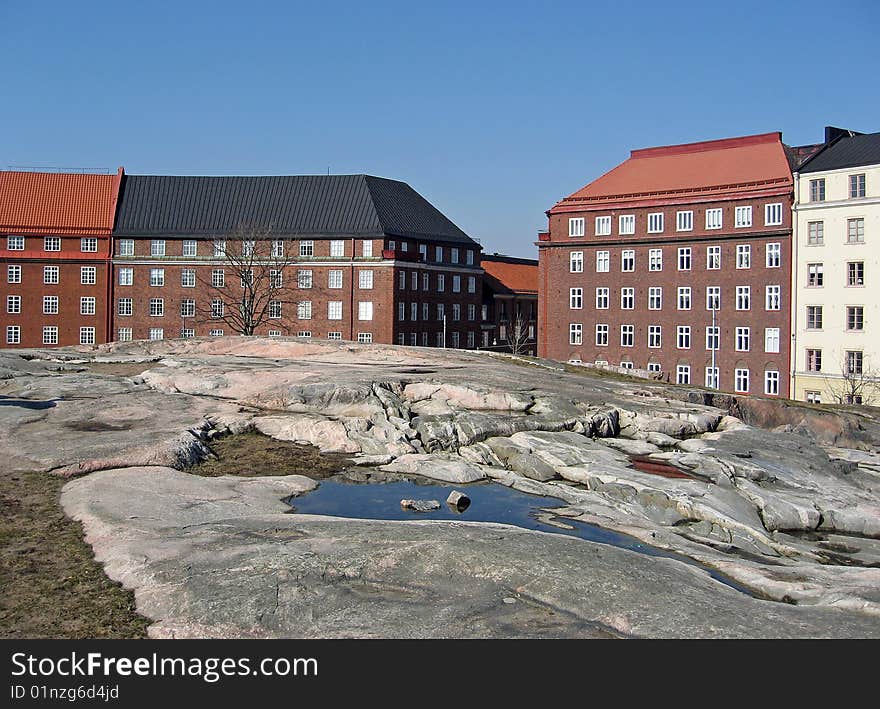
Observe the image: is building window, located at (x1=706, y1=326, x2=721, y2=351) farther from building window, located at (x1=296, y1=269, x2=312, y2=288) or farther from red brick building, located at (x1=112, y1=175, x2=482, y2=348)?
building window, located at (x1=296, y1=269, x2=312, y2=288)

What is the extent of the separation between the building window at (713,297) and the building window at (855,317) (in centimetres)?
1006

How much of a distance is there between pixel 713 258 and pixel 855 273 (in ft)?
37.0

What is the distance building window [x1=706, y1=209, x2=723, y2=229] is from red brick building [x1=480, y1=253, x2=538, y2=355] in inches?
1342

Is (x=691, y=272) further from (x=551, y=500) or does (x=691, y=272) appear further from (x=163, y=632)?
(x=163, y=632)

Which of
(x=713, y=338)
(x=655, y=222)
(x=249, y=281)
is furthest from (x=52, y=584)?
(x=249, y=281)

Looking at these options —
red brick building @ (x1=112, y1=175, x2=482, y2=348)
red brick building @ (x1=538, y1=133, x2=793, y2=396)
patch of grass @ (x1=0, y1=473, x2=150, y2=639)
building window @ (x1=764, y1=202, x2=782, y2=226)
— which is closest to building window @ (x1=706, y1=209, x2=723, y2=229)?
red brick building @ (x1=538, y1=133, x2=793, y2=396)

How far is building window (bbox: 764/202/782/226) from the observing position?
2741 inches

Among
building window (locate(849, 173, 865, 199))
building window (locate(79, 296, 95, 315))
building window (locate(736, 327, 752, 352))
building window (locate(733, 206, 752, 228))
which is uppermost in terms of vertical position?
building window (locate(849, 173, 865, 199))

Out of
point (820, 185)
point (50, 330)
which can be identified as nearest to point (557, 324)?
point (820, 185)

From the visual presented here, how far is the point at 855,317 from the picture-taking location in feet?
216

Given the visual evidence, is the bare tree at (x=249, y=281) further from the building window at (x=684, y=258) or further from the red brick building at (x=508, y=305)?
the building window at (x=684, y=258)

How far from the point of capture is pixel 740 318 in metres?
71.4

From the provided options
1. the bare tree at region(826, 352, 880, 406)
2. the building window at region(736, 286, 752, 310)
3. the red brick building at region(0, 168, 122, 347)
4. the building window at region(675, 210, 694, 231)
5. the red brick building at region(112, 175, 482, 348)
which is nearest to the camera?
the bare tree at region(826, 352, 880, 406)

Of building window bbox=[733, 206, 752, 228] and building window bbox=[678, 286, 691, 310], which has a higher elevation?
building window bbox=[733, 206, 752, 228]
